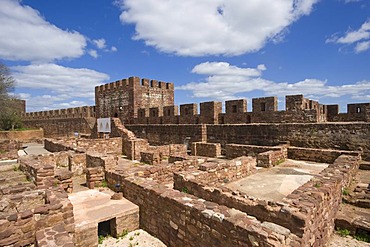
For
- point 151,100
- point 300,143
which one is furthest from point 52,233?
point 151,100

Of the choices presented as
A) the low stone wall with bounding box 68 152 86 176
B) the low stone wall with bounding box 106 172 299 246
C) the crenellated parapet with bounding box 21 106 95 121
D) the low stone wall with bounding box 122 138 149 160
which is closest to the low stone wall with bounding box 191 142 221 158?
the low stone wall with bounding box 122 138 149 160

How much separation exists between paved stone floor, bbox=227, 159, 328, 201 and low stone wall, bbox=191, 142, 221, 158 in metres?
3.45

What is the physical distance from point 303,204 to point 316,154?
560 centimetres

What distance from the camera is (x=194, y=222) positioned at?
3.61 metres

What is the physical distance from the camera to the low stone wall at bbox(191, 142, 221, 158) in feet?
35.0

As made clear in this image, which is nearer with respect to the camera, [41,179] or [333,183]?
[333,183]

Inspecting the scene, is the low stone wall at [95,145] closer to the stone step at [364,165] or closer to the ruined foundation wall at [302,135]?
the ruined foundation wall at [302,135]

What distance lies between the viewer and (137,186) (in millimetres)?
5090

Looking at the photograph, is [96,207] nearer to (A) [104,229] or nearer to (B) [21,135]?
(A) [104,229]

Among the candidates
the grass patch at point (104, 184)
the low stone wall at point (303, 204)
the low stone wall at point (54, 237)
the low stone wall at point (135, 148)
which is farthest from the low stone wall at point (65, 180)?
the low stone wall at point (135, 148)

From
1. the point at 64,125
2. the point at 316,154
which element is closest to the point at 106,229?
the point at 316,154

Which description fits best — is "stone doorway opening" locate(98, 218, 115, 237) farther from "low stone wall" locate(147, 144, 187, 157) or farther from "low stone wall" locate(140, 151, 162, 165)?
"low stone wall" locate(147, 144, 187, 157)

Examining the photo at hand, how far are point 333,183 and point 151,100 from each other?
627 inches

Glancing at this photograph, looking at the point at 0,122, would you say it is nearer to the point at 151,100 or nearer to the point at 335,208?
the point at 151,100
